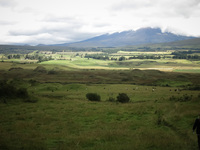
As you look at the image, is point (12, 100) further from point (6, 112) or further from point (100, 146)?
point (100, 146)

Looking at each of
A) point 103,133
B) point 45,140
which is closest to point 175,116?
point 103,133

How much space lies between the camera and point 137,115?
2912 centimetres

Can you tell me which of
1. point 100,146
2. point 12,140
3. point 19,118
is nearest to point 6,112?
point 19,118

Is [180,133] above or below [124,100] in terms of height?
above

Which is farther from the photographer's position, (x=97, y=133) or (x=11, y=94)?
(x=11, y=94)

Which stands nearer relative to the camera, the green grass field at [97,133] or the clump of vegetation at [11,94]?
the green grass field at [97,133]

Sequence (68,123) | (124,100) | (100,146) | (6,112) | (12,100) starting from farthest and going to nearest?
(124,100)
(12,100)
(6,112)
(68,123)
(100,146)

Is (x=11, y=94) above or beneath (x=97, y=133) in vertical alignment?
beneath

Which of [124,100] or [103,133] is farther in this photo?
[124,100]

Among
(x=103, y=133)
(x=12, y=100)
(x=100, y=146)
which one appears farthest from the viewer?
(x=12, y=100)

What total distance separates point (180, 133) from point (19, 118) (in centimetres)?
2004

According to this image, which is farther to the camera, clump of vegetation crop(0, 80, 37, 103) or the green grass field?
clump of vegetation crop(0, 80, 37, 103)

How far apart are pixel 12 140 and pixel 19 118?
11332 millimetres

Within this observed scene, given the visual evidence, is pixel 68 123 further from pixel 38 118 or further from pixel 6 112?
pixel 6 112
